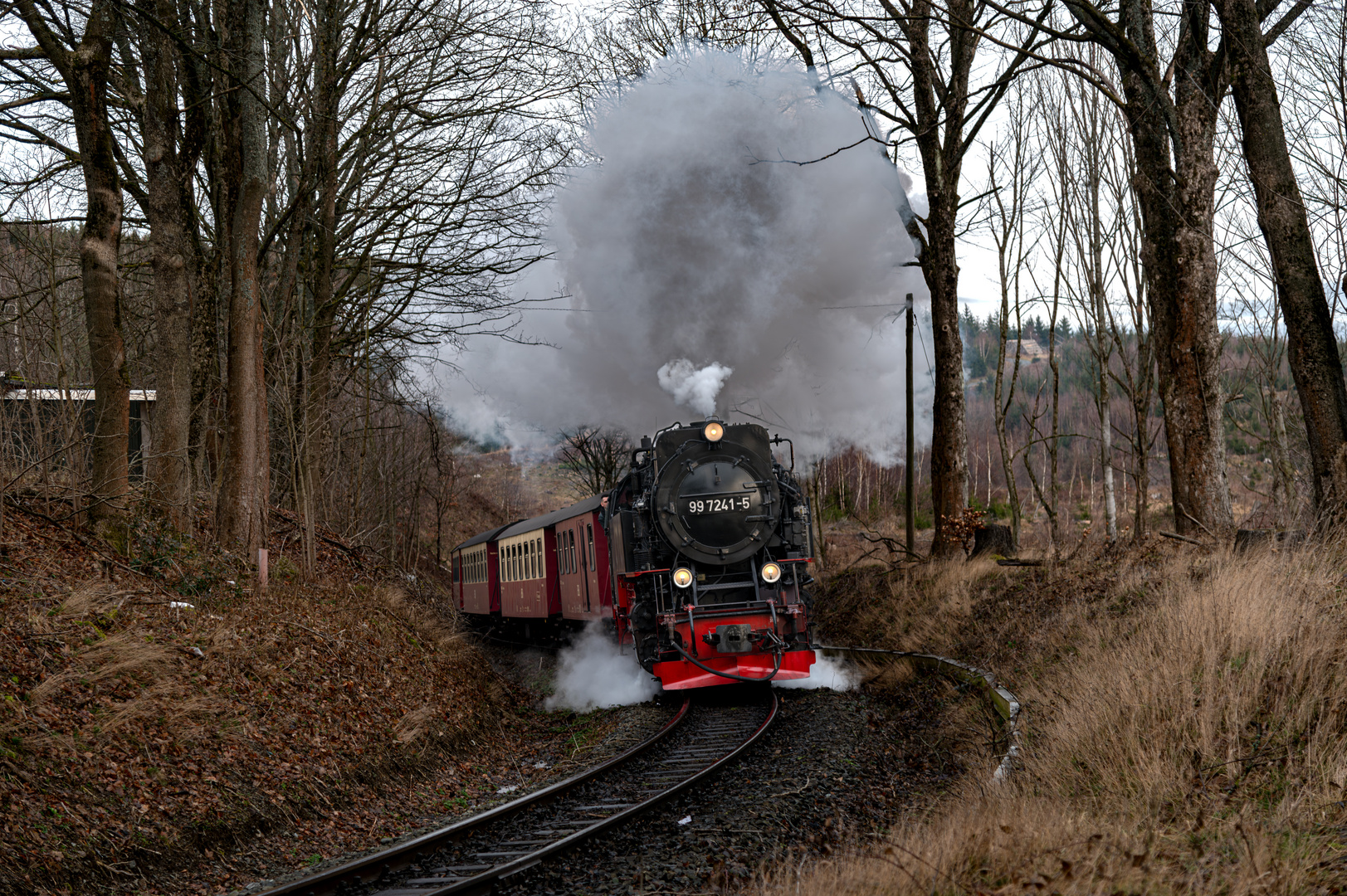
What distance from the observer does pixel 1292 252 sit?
7.62 meters

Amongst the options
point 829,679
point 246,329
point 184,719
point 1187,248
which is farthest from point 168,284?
point 1187,248

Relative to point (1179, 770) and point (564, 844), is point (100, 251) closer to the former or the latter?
point (564, 844)

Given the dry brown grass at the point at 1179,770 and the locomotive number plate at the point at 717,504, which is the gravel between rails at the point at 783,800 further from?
the locomotive number plate at the point at 717,504

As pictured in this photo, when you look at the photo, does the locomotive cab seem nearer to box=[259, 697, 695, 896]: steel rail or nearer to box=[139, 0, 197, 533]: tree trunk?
box=[259, 697, 695, 896]: steel rail

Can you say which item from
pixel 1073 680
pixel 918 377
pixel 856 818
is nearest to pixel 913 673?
pixel 1073 680

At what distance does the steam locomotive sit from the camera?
34.1 feet

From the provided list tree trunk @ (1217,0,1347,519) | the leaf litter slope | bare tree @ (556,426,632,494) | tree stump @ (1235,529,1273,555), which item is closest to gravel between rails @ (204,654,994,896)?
the leaf litter slope

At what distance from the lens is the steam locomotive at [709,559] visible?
34.1 feet

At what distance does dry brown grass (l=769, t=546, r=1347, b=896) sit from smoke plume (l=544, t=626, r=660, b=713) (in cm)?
572

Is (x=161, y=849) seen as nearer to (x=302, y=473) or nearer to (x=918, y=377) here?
(x=302, y=473)

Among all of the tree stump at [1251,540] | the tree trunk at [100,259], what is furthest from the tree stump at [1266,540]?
the tree trunk at [100,259]

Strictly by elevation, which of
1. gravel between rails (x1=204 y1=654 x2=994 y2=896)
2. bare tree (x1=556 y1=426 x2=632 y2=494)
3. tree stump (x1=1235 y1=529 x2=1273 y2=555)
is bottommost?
gravel between rails (x1=204 y1=654 x2=994 y2=896)

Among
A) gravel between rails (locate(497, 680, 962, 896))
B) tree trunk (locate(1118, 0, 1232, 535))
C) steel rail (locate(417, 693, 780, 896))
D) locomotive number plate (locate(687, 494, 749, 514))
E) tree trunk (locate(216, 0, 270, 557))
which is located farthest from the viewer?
locomotive number plate (locate(687, 494, 749, 514))

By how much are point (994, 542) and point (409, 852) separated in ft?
34.6
